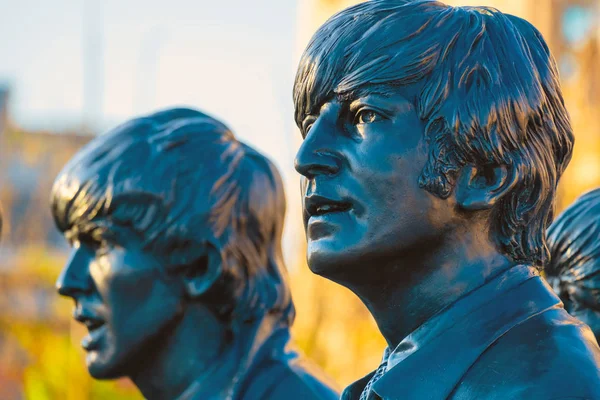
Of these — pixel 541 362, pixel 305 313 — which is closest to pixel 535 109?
pixel 541 362

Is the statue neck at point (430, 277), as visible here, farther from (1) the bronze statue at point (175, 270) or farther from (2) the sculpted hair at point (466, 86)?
(1) the bronze statue at point (175, 270)

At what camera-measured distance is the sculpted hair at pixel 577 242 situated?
13.9ft

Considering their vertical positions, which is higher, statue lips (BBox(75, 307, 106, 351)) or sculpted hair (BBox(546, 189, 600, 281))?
sculpted hair (BBox(546, 189, 600, 281))

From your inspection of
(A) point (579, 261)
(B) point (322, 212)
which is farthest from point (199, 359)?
(B) point (322, 212)

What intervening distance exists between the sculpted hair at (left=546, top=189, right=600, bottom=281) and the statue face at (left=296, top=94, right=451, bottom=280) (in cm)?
156

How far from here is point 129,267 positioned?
464 centimetres

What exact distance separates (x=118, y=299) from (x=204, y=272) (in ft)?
1.19

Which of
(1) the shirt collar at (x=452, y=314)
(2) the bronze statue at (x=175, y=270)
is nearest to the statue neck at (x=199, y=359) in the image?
(2) the bronze statue at (x=175, y=270)

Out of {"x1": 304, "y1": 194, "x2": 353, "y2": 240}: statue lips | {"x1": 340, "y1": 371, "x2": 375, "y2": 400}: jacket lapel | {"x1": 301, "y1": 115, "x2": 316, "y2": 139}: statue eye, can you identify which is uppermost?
{"x1": 301, "y1": 115, "x2": 316, "y2": 139}: statue eye

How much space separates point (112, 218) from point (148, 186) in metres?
0.18

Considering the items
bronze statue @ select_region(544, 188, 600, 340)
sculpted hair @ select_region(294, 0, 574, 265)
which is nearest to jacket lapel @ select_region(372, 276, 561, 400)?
sculpted hair @ select_region(294, 0, 574, 265)

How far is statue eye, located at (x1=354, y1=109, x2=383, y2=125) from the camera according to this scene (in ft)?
9.30

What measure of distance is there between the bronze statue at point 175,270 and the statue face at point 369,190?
1.80 meters

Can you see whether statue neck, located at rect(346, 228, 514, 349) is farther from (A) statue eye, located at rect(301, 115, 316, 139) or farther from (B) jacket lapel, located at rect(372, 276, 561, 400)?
(A) statue eye, located at rect(301, 115, 316, 139)
